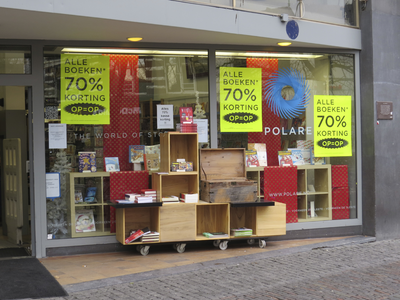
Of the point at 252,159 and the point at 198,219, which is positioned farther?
the point at 252,159

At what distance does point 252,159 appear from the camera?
8125mm

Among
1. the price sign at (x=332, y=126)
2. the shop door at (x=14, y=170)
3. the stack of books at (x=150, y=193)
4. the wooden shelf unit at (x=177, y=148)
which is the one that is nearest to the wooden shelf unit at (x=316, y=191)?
the price sign at (x=332, y=126)

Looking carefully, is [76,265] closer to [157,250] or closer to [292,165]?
[157,250]

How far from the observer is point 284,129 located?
8.30 m

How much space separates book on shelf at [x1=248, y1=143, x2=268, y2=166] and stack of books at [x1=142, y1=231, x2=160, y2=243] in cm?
218

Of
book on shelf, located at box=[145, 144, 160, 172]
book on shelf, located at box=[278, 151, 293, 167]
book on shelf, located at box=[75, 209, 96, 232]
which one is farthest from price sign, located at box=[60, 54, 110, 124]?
book on shelf, located at box=[278, 151, 293, 167]

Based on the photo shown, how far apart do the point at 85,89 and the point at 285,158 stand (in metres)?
3.41

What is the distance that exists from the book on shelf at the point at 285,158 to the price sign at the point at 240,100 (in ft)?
1.89

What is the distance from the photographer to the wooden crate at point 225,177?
7238 mm

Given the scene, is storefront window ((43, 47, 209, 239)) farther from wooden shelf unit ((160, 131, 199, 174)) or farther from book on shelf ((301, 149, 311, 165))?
book on shelf ((301, 149, 311, 165))

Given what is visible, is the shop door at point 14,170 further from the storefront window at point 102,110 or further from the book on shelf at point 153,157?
the book on shelf at point 153,157

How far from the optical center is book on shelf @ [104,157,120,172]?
7.48 m

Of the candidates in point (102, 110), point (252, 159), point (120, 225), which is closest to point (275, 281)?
point (120, 225)

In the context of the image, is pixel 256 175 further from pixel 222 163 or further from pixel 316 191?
pixel 316 191
